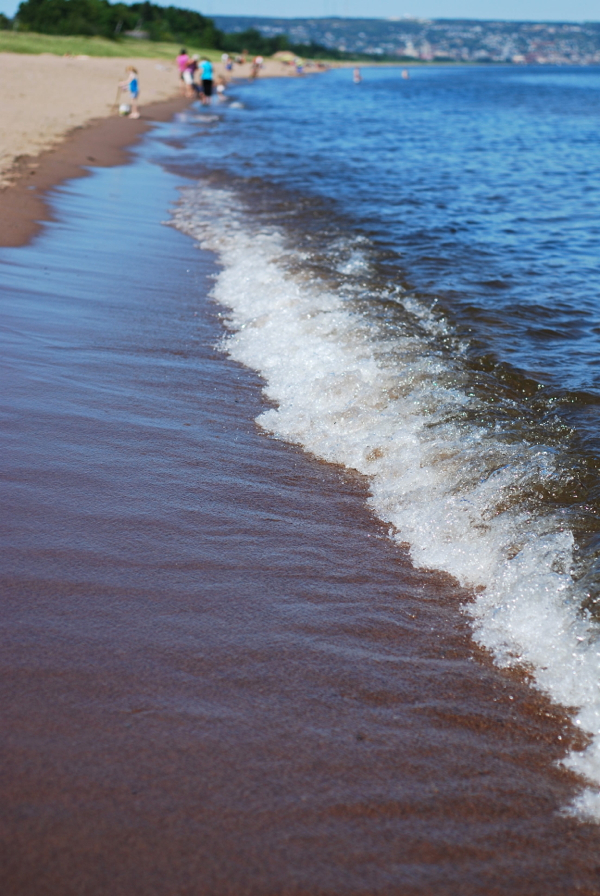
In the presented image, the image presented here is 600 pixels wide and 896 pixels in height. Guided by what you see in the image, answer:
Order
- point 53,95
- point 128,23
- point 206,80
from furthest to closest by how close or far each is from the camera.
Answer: point 128,23, point 206,80, point 53,95

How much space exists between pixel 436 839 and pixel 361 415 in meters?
3.02

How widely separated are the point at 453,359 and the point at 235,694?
3.98 meters

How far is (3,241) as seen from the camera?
7.88 meters

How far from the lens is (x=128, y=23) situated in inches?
2781

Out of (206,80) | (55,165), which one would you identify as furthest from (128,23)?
(55,165)

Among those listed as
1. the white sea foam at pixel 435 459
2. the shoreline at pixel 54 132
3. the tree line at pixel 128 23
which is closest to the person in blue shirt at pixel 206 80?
the shoreline at pixel 54 132

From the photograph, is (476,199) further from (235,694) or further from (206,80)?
(206,80)

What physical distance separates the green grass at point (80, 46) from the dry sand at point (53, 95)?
259cm

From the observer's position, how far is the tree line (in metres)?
58.4

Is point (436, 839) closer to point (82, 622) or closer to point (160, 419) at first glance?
point (82, 622)

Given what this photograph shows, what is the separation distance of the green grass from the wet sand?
1663 inches

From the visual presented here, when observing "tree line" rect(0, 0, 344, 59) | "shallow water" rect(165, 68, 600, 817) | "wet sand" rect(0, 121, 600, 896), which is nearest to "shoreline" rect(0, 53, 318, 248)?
"shallow water" rect(165, 68, 600, 817)

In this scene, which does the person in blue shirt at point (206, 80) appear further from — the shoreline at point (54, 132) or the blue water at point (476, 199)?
the blue water at point (476, 199)

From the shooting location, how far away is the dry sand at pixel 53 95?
15016 mm
